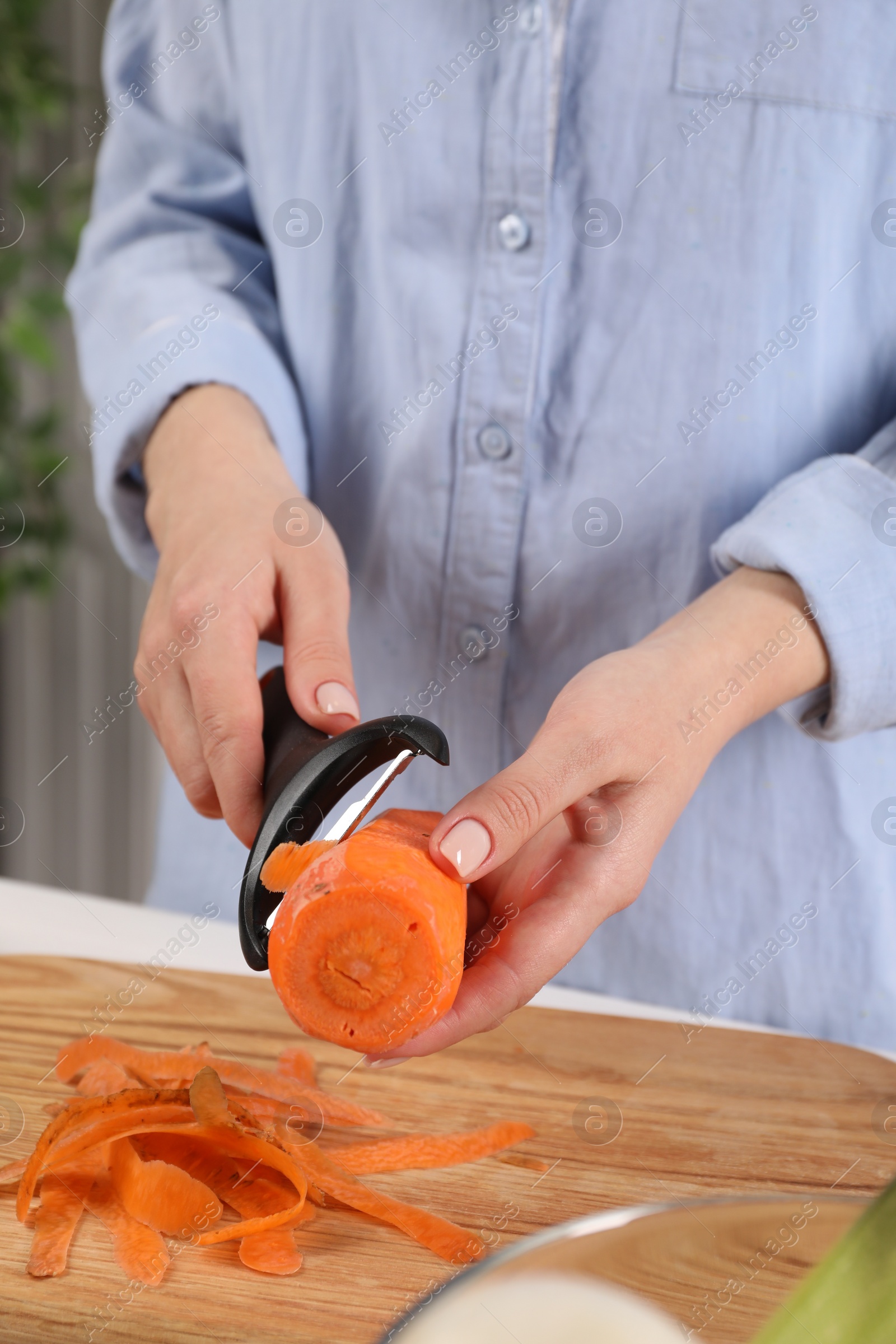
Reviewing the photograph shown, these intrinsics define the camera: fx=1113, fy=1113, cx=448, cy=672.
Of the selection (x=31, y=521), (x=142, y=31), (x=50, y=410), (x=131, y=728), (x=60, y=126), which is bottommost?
(x=131, y=728)

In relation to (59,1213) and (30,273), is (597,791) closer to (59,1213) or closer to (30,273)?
(59,1213)

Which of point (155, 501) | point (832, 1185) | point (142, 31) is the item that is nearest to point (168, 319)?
point (155, 501)

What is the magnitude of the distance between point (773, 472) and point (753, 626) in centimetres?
20

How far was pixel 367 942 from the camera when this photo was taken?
1.81ft

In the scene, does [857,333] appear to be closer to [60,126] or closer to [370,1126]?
[370,1126]

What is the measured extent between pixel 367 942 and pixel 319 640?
0.19 meters

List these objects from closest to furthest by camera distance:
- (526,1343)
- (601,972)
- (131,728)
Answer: (526,1343), (601,972), (131,728)

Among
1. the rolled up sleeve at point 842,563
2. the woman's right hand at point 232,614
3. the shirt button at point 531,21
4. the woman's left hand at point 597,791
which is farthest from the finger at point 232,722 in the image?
the shirt button at point 531,21

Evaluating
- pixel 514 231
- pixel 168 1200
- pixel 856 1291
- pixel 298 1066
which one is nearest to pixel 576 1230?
pixel 856 1291

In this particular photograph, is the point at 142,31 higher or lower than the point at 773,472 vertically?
higher

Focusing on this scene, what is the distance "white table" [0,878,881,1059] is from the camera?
859 millimetres

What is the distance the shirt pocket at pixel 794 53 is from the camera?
760 mm

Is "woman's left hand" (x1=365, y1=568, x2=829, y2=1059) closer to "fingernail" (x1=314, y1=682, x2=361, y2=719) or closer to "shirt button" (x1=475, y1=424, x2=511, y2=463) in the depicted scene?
"fingernail" (x1=314, y1=682, x2=361, y2=719)

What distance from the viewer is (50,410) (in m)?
1.92
